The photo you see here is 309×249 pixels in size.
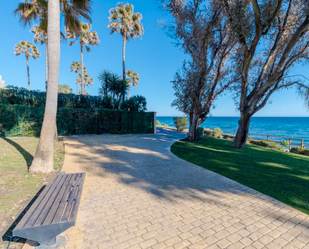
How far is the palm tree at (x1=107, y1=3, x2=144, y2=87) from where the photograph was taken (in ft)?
61.4

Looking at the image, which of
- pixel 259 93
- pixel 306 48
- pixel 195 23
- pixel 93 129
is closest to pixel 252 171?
pixel 259 93

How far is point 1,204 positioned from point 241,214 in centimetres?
476

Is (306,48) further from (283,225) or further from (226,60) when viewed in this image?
(283,225)

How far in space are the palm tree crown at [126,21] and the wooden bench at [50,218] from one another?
20641 mm

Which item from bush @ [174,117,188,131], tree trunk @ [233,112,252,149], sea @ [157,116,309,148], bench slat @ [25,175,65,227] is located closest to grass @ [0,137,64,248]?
bench slat @ [25,175,65,227]

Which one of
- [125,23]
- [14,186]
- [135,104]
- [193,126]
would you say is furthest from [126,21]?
[14,186]

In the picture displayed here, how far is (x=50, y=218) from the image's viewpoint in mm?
2146

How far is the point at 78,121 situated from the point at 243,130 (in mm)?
12612

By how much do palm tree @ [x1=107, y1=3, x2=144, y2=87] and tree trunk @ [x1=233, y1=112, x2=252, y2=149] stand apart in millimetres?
13409

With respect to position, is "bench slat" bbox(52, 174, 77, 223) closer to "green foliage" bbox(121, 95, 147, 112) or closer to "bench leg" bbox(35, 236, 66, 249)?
"bench leg" bbox(35, 236, 66, 249)

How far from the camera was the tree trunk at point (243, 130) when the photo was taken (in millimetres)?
10109

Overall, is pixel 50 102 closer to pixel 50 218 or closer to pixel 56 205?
pixel 56 205

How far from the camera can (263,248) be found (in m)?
2.33

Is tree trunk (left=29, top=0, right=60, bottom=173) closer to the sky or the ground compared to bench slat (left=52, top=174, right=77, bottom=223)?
closer to the sky
